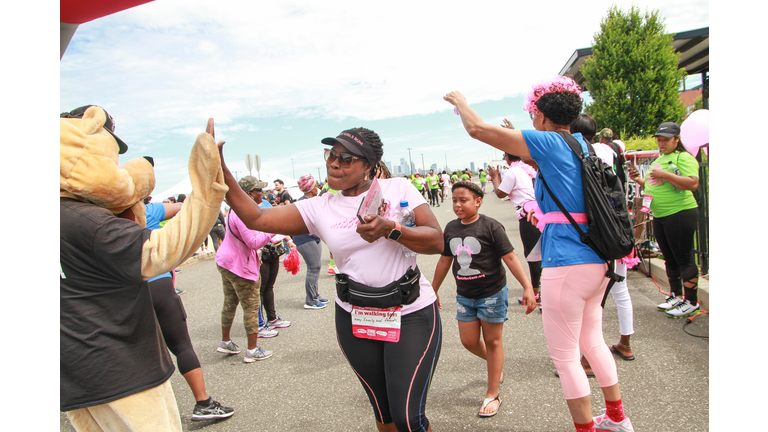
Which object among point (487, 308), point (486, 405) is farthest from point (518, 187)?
point (486, 405)

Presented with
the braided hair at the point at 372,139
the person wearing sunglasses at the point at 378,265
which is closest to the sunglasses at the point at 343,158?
the person wearing sunglasses at the point at 378,265

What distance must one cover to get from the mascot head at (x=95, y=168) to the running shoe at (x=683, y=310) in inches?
206

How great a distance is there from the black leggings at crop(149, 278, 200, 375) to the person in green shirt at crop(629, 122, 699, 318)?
482 cm

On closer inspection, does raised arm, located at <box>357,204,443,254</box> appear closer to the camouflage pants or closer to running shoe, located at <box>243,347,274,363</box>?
the camouflage pants

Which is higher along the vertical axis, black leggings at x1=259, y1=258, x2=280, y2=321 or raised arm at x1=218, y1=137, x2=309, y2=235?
raised arm at x1=218, y1=137, x2=309, y2=235

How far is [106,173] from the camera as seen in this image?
155 centimetres

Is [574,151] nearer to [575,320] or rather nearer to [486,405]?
[575,320]

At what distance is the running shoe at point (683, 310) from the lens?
4.71 meters

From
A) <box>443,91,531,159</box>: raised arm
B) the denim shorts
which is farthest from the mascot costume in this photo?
the denim shorts

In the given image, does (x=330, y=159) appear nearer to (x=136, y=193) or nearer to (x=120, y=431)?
(x=136, y=193)

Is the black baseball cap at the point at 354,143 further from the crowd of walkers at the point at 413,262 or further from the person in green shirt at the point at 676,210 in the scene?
the person in green shirt at the point at 676,210

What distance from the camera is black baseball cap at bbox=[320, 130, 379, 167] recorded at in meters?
2.20

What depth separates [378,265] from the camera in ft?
7.25

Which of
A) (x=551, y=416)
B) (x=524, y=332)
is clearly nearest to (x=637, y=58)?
(x=524, y=332)
